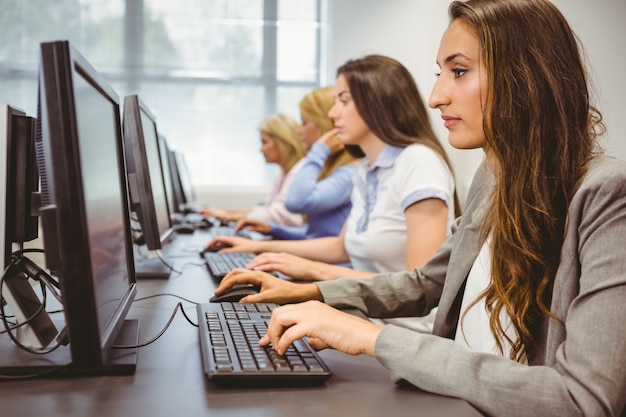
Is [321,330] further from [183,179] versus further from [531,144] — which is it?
[183,179]

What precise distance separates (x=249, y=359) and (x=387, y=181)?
1172 mm

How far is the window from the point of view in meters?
4.89

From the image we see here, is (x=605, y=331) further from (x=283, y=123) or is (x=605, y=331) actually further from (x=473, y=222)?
(x=283, y=123)

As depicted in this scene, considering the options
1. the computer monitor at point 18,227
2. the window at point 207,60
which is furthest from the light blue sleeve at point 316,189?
the window at point 207,60

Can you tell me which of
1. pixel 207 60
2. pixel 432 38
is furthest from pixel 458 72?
pixel 207 60

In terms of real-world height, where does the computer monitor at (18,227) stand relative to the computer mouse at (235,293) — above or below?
above

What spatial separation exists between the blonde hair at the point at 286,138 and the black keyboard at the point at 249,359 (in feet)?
10.9

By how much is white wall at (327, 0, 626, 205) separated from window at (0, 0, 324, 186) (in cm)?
37

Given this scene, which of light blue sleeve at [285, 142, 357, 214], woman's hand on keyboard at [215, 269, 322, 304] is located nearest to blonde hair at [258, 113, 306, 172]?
light blue sleeve at [285, 142, 357, 214]

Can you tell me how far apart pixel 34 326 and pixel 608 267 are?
72 centimetres

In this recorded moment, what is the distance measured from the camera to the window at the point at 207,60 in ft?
16.0

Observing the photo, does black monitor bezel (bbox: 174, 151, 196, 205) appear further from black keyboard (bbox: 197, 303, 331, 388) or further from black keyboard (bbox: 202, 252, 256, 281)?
black keyboard (bbox: 197, 303, 331, 388)

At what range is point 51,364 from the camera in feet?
2.75

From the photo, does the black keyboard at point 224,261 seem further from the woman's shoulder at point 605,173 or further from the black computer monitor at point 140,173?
the woman's shoulder at point 605,173
